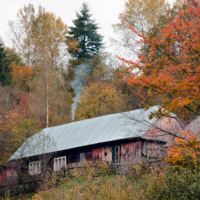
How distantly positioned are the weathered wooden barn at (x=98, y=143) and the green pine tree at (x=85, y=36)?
20.1 metres

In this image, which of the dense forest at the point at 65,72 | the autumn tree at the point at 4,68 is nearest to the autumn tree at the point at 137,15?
the dense forest at the point at 65,72

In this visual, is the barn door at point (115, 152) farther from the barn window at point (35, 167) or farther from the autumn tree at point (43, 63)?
the autumn tree at point (43, 63)

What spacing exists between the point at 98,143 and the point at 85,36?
26423 mm

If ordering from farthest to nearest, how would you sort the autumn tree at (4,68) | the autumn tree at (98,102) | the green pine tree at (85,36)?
1. the green pine tree at (85,36)
2. the autumn tree at (4,68)
3. the autumn tree at (98,102)

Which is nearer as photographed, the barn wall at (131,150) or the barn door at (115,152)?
the barn wall at (131,150)

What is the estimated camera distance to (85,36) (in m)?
47.1

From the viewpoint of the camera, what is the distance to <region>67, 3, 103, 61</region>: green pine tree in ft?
153

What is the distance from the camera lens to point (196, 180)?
9375mm

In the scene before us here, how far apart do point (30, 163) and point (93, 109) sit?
40.3 feet

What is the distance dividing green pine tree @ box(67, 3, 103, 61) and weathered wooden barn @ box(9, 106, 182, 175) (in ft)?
65.9

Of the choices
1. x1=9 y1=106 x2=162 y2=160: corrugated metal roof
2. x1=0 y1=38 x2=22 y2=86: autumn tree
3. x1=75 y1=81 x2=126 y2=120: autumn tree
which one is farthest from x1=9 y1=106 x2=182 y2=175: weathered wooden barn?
x1=0 y1=38 x2=22 y2=86: autumn tree

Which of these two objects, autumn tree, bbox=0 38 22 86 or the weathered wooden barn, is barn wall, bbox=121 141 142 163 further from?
autumn tree, bbox=0 38 22 86

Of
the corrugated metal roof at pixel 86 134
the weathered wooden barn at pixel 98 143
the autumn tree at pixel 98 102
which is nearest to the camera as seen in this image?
the weathered wooden barn at pixel 98 143

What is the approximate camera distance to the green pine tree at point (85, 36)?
153 ft
